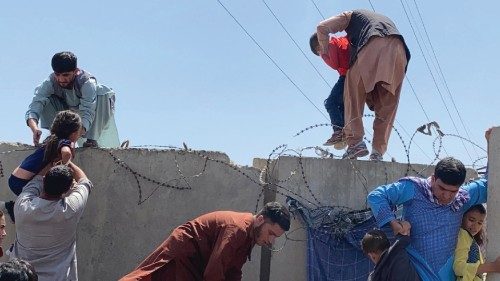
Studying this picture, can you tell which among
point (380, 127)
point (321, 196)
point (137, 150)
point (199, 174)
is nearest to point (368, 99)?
point (380, 127)

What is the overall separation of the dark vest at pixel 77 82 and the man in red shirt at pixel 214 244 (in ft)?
6.78

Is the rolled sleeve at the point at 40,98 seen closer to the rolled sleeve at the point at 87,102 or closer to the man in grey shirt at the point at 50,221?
the rolled sleeve at the point at 87,102

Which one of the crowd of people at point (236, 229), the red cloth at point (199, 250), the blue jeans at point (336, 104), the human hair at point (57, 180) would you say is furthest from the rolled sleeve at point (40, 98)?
the blue jeans at point (336, 104)

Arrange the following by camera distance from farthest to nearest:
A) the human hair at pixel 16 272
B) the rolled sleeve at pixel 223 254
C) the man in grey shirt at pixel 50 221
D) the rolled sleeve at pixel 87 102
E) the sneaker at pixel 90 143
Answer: the sneaker at pixel 90 143
the rolled sleeve at pixel 87 102
the man in grey shirt at pixel 50 221
the rolled sleeve at pixel 223 254
the human hair at pixel 16 272

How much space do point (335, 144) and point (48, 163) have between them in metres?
2.61

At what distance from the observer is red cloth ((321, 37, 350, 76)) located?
650cm

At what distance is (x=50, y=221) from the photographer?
4.74m

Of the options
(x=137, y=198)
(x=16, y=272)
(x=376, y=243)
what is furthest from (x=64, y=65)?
(x=16, y=272)

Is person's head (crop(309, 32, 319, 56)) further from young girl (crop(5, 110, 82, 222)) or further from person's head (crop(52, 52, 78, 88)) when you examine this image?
young girl (crop(5, 110, 82, 222))

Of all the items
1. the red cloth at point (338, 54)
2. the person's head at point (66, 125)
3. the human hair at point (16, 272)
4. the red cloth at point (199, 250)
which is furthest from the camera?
the red cloth at point (338, 54)

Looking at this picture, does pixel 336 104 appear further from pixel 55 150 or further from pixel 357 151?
pixel 55 150

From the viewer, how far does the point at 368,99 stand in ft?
21.4

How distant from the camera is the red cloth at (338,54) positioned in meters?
6.50

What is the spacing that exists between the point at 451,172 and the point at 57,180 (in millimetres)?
2413
